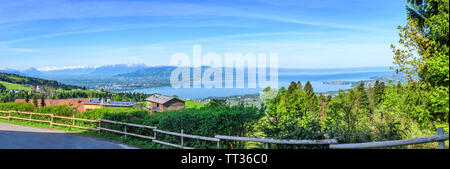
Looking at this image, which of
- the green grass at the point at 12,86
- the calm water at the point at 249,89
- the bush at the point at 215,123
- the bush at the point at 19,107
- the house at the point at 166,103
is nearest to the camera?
the bush at the point at 215,123

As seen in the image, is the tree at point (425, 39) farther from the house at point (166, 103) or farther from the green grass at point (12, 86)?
the green grass at point (12, 86)

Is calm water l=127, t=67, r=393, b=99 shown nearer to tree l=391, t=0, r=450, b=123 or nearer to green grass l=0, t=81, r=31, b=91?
tree l=391, t=0, r=450, b=123

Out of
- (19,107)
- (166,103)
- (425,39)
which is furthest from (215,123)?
(166,103)

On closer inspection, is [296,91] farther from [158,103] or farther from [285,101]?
[158,103]

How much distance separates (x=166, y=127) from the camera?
38.0 feet

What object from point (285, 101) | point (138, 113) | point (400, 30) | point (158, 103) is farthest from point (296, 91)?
point (138, 113)

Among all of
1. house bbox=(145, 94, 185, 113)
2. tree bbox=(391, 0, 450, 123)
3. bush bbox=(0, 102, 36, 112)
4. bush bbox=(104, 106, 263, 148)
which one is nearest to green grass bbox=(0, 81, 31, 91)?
house bbox=(145, 94, 185, 113)

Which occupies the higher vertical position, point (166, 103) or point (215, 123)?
point (215, 123)

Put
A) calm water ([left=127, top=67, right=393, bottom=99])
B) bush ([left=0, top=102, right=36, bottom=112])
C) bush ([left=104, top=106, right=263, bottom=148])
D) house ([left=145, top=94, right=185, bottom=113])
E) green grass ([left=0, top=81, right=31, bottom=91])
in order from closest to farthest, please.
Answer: bush ([left=104, top=106, right=263, bottom=148]), bush ([left=0, top=102, right=36, bottom=112]), house ([left=145, top=94, right=185, bottom=113]), calm water ([left=127, top=67, right=393, bottom=99]), green grass ([left=0, top=81, right=31, bottom=91])

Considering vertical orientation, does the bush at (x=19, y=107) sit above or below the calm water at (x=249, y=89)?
below

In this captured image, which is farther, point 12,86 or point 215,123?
point 12,86

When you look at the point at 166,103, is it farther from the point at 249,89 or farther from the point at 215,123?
the point at 215,123

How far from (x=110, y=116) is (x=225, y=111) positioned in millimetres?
7607

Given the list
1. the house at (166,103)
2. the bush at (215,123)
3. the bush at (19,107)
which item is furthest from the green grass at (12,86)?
the bush at (215,123)
